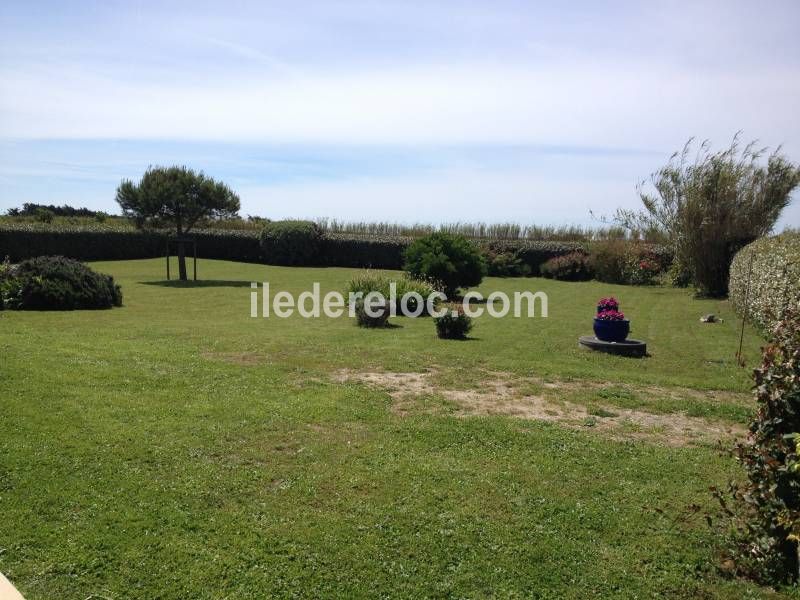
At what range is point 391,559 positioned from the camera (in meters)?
3.75

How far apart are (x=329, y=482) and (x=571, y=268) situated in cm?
2850

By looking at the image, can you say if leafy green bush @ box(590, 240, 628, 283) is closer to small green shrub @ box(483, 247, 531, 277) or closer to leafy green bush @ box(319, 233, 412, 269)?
small green shrub @ box(483, 247, 531, 277)

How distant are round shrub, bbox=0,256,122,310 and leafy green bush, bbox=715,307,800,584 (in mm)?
15474

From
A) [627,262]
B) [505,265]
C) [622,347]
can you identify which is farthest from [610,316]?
[505,265]

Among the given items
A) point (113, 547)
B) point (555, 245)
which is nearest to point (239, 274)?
point (555, 245)

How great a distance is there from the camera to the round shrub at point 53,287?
15.1 metres

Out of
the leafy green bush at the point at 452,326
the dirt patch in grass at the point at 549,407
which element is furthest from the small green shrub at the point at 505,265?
the dirt patch in grass at the point at 549,407

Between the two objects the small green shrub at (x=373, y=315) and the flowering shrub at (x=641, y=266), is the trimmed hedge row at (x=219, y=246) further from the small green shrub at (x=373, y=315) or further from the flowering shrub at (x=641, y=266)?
the small green shrub at (x=373, y=315)

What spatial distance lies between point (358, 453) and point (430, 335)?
7562 mm

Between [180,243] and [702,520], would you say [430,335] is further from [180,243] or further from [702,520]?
[180,243]

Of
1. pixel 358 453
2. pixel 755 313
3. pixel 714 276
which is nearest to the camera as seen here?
pixel 358 453

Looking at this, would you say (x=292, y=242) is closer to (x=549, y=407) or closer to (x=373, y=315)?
(x=373, y=315)

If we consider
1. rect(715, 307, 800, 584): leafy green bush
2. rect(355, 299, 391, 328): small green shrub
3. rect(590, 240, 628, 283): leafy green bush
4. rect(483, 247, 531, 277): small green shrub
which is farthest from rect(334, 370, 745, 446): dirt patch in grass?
rect(483, 247, 531, 277): small green shrub

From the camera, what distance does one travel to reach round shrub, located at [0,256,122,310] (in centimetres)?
1513
